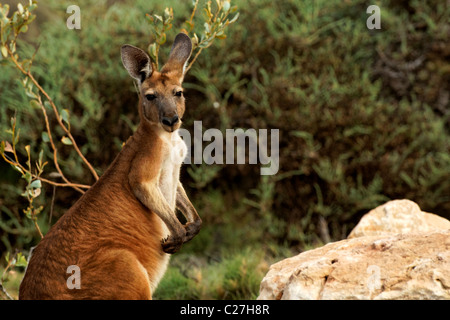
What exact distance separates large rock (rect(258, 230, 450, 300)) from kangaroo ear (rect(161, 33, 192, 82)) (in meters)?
1.21

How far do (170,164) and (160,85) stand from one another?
440 millimetres

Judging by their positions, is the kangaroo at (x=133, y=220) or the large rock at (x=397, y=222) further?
the large rock at (x=397, y=222)

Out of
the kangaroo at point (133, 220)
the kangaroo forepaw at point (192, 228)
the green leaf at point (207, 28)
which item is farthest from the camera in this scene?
the green leaf at point (207, 28)

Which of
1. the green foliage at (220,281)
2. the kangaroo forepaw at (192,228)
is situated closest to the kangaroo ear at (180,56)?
the kangaroo forepaw at (192,228)

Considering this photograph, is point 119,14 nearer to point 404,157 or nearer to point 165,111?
point 404,157

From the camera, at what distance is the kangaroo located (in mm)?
2787

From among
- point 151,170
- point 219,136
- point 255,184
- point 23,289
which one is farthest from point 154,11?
point 23,289

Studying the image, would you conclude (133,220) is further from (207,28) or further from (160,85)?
(207,28)

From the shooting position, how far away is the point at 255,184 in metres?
6.35

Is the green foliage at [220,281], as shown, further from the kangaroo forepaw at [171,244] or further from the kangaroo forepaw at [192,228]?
the kangaroo forepaw at [171,244]

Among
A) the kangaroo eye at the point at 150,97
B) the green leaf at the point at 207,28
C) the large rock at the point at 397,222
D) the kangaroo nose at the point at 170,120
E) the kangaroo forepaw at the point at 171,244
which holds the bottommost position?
the kangaroo forepaw at the point at 171,244

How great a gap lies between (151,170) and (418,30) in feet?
16.0

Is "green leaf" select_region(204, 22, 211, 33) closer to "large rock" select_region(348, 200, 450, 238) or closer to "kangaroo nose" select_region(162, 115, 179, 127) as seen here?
"kangaroo nose" select_region(162, 115, 179, 127)

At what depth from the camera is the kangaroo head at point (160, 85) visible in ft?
9.68
